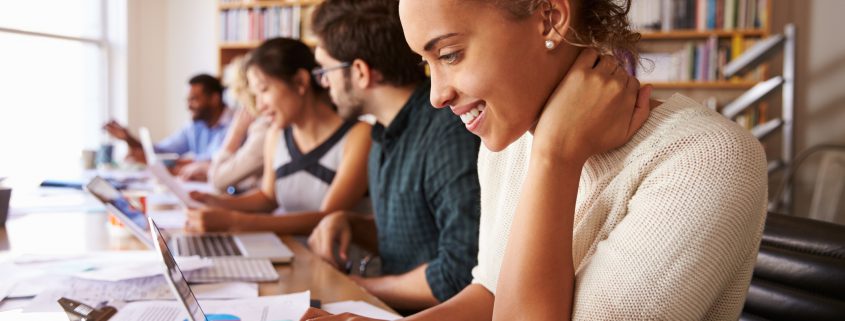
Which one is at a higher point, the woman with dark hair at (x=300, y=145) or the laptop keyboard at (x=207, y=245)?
the woman with dark hair at (x=300, y=145)

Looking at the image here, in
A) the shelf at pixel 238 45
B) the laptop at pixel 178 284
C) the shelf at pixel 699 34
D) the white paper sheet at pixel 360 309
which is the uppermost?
the shelf at pixel 699 34

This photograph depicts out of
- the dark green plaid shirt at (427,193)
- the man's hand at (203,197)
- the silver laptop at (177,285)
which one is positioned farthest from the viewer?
the man's hand at (203,197)

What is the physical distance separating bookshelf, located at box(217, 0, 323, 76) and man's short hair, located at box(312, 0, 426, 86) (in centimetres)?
340

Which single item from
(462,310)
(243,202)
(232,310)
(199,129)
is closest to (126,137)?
(199,129)

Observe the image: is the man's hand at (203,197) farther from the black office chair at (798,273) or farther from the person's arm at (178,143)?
the person's arm at (178,143)

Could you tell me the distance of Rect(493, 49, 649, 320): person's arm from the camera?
870 mm

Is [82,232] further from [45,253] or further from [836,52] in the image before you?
[836,52]

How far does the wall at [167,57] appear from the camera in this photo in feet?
20.1

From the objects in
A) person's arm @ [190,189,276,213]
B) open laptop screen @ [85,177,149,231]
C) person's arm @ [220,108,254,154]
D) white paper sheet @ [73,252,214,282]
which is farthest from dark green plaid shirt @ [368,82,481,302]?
person's arm @ [220,108,254,154]

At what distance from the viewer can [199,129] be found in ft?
17.1

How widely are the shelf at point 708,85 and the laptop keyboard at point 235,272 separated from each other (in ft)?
11.1

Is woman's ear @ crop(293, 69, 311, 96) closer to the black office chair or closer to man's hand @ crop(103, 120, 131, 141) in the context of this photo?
the black office chair

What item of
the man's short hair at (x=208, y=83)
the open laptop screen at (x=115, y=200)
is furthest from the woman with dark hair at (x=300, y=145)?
the man's short hair at (x=208, y=83)

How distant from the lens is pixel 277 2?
538 cm
